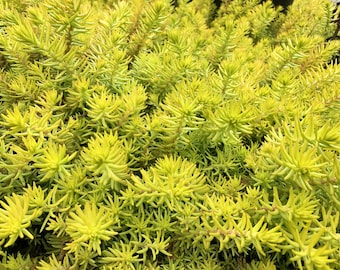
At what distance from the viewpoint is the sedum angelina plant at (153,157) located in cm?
64

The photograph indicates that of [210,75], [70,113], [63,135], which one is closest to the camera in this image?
[63,135]

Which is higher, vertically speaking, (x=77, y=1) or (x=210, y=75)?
(x=77, y=1)

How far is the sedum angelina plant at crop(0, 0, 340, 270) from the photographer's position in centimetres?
64

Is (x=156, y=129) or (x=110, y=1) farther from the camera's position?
(x=110, y=1)

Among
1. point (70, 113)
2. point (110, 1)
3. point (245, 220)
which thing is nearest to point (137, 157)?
point (70, 113)

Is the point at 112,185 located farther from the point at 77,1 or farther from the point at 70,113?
the point at 77,1

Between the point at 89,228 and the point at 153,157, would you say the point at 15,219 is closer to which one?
the point at 89,228

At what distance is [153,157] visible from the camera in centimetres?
83

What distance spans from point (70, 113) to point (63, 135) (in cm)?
12

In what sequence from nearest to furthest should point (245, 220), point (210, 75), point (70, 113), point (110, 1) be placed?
point (245, 220) < point (70, 113) < point (210, 75) < point (110, 1)

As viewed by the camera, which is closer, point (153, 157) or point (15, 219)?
point (15, 219)

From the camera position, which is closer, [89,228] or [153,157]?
[89,228]

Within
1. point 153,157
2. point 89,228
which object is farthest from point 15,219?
point 153,157

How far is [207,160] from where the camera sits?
86cm
